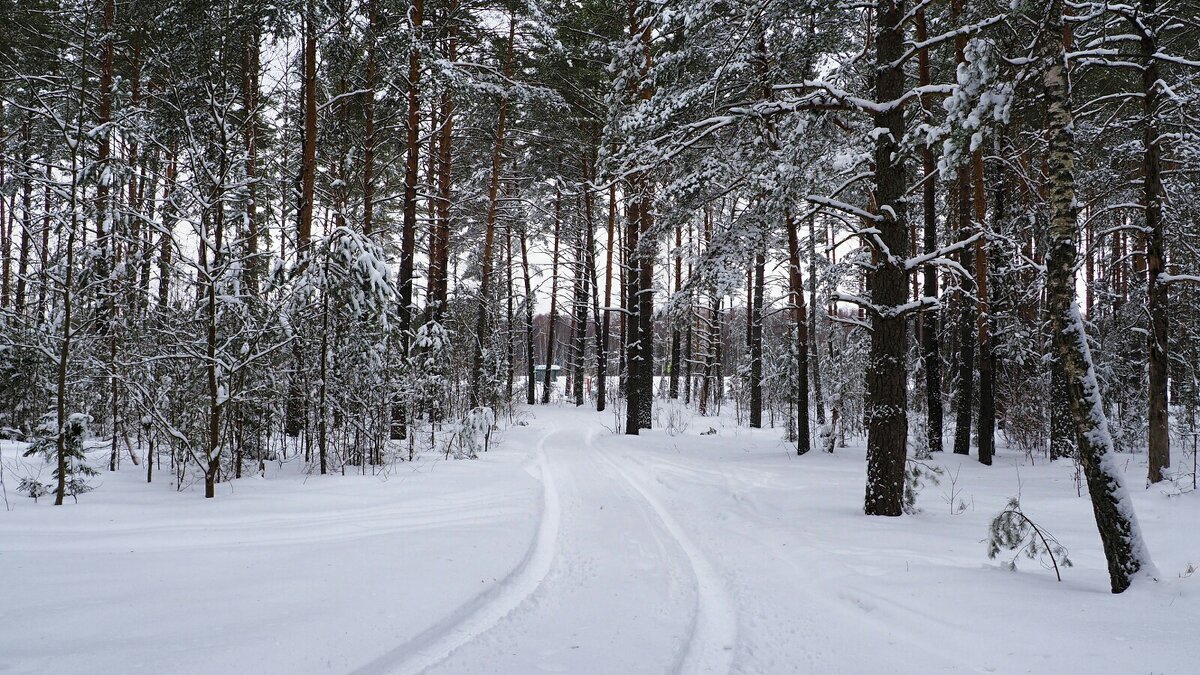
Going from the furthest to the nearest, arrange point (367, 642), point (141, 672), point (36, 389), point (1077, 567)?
point (36, 389)
point (1077, 567)
point (367, 642)
point (141, 672)

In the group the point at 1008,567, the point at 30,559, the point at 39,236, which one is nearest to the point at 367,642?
the point at 30,559

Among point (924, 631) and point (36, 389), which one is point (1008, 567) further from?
point (36, 389)

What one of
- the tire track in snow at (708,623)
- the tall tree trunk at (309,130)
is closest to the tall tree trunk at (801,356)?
the tire track in snow at (708,623)

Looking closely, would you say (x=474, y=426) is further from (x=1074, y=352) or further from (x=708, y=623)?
(x=1074, y=352)

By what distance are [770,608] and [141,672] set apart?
137 inches

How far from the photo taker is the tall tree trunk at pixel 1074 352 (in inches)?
140

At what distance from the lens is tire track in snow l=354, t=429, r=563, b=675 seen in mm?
2863

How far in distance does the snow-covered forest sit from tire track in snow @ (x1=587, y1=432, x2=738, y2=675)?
0.09ft

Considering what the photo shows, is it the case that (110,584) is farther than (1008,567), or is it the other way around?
(1008,567)

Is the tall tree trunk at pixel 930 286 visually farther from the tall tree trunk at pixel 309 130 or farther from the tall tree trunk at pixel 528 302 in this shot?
the tall tree trunk at pixel 528 302

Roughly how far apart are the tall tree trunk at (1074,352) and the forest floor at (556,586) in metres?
0.29

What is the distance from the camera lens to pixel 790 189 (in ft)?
20.6

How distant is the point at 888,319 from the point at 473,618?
523cm

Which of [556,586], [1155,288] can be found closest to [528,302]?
[1155,288]
